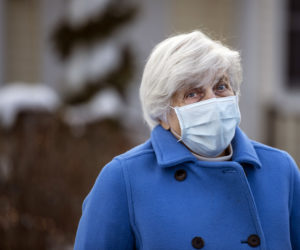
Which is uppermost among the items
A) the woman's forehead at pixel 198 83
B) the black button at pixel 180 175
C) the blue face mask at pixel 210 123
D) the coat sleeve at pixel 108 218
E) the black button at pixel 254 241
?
the woman's forehead at pixel 198 83

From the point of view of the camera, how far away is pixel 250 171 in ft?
7.63

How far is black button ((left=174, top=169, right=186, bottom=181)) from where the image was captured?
2252 mm

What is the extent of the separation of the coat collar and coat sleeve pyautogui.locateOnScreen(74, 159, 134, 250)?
19 cm

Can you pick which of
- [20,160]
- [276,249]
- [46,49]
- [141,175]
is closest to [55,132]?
[20,160]

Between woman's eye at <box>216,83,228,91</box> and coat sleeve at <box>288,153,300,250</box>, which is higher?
woman's eye at <box>216,83,228,91</box>

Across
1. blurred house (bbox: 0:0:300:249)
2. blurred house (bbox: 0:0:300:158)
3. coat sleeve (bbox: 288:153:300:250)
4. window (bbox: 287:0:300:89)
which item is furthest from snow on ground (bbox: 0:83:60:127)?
window (bbox: 287:0:300:89)

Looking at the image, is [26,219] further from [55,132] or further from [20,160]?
[55,132]

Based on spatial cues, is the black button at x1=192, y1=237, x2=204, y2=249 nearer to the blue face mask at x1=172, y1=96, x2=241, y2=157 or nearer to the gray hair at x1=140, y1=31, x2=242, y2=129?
the blue face mask at x1=172, y1=96, x2=241, y2=157

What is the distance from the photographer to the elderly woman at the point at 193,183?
2.18m

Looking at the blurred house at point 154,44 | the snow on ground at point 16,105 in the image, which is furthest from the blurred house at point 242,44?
the snow on ground at point 16,105

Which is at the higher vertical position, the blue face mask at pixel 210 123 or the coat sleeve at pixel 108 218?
the blue face mask at pixel 210 123

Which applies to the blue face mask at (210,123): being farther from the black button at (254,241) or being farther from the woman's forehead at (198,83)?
the black button at (254,241)

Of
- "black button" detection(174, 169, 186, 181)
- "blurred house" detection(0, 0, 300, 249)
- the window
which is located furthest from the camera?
the window

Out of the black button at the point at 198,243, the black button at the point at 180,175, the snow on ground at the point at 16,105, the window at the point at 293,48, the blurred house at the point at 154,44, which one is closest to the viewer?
the black button at the point at 198,243
